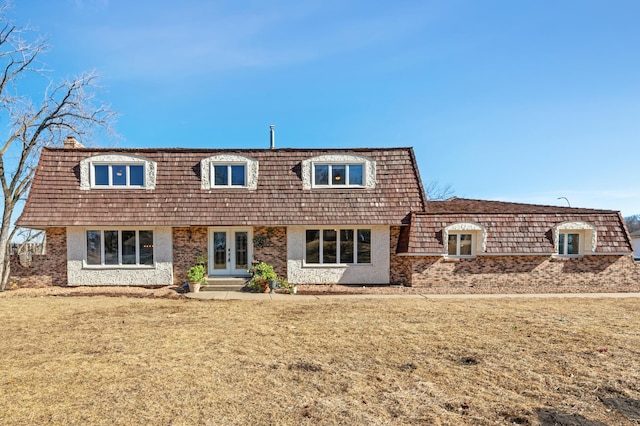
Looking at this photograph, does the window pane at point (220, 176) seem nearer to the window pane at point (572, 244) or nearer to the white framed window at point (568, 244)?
the white framed window at point (568, 244)

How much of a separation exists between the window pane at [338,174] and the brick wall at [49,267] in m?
11.0

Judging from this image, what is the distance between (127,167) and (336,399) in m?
14.2

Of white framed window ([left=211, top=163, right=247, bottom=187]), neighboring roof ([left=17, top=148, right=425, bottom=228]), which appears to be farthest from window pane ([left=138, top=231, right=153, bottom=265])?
white framed window ([left=211, top=163, right=247, bottom=187])

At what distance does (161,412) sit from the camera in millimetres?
4309

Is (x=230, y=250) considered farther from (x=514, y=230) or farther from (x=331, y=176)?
(x=514, y=230)

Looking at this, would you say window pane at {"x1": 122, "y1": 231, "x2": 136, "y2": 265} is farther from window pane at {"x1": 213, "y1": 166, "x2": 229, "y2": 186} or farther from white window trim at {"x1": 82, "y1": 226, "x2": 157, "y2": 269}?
window pane at {"x1": 213, "y1": 166, "x2": 229, "y2": 186}

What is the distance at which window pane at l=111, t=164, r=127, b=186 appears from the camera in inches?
606

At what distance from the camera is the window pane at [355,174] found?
15.9m

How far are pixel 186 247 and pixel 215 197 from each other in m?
2.32

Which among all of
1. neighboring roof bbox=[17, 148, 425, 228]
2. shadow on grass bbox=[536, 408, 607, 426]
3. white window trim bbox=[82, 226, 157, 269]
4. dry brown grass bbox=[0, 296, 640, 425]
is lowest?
dry brown grass bbox=[0, 296, 640, 425]

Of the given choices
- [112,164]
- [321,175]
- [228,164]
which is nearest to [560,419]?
[321,175]

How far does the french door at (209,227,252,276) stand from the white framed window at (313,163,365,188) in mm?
3772

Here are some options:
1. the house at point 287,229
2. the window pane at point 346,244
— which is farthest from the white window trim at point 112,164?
the window pane at point 346,244

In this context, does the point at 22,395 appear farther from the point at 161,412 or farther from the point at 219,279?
the point at 219,279
